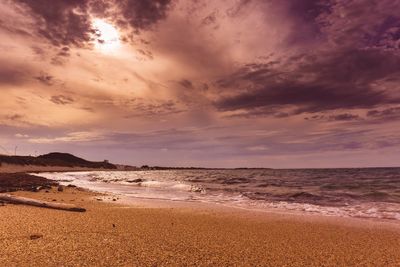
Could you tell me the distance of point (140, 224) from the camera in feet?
31.5

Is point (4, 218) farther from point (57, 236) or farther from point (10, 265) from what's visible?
point (10, 265)

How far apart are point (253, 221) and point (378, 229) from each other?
4032 millimetres

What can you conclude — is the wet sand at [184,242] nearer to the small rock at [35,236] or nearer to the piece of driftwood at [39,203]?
the small rock at [35,236]

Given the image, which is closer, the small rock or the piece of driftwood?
the small rock

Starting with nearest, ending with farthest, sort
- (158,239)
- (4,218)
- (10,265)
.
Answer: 1. (10,265)
2. (158,239)
3. (4,218)

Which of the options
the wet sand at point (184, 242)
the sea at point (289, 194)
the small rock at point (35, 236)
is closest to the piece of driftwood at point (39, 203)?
the wet sand at point (184, 242)

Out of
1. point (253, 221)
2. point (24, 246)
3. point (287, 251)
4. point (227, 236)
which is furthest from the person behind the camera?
point (253, 221)

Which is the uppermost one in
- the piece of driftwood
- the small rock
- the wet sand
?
the piece of driftwood

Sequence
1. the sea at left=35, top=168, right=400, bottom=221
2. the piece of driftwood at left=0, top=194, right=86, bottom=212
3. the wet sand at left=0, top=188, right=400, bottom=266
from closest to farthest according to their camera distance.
A: the wet sand at left=0, top=188, right=400, bottom=266, the piece of driftwood at left=0, top=194, right=86, bottom=212, the sea at left=35, top=168, right=400, bottom=221

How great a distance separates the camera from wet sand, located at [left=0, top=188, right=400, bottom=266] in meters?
5.96

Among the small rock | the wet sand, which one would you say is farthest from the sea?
the small rock

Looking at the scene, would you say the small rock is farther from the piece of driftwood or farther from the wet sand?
Answer: the piece of driftwood

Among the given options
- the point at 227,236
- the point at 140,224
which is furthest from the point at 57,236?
the point at 227,236

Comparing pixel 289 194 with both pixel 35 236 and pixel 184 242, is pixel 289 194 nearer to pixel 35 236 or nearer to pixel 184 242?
pixel 184 242
